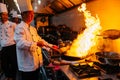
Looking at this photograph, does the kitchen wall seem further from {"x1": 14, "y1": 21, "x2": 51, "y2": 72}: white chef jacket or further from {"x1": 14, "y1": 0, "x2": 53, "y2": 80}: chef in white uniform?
{"x1": 14, "y1": 21, "x2": 51, "y2": 72}: white chef jacket

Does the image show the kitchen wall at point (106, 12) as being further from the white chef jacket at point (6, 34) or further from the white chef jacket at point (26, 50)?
the white chef jacket at point (6, 34)

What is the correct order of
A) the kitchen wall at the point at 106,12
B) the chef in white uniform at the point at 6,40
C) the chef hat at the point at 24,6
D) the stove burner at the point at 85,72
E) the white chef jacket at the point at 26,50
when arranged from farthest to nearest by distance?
the chef in white uniform at the point at 6,40, the kitchen wall at the point at 106,12, the chef hat at the point at 24,6, the white chef jacket at the point at 26,50, the stove burner at the point at 85,72

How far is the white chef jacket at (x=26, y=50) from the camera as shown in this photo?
2443 mm

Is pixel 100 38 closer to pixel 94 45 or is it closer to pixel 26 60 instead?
pixel 94 45

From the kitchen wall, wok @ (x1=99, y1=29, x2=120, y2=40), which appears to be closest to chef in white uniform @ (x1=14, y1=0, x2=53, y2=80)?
wok @ (x1=99, y1=29, x2=120, y2=40)

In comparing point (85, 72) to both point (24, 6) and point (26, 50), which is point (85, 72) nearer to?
point (26, 50)

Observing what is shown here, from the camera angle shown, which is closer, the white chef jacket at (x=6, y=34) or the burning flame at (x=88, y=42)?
the burning flame at (x=88, y=42)

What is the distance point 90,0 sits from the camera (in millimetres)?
3383

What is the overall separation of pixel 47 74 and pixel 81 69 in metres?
0.81

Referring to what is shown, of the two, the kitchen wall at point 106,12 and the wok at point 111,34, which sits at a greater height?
the kitchen wall at point 106,12

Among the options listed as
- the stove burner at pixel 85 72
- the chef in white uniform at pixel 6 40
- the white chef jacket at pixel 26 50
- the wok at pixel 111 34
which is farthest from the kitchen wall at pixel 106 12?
the chef in white uniform at pixel 6 40

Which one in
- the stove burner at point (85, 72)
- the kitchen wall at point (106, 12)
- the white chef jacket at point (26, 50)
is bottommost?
the stove burner at point (85, 72)

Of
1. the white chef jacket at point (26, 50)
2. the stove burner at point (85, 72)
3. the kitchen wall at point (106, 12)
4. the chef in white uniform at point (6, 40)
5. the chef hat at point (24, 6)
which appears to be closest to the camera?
the stove burner at point (85, 72)

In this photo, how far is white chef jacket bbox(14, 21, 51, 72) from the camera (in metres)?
2.44
